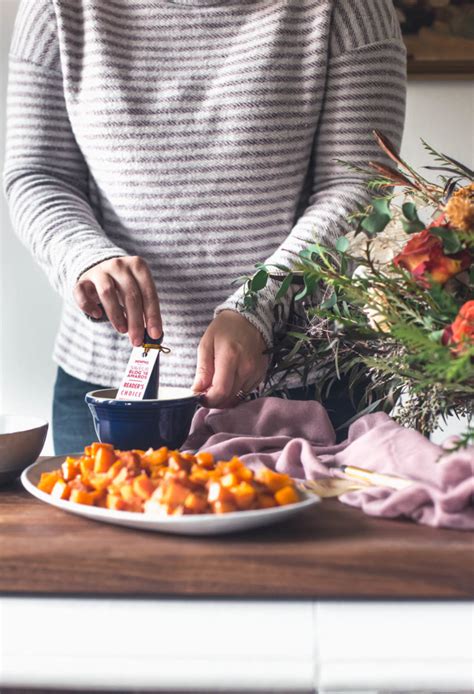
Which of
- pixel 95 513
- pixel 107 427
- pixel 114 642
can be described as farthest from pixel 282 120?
pixel 114 642

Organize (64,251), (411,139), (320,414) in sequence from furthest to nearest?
(411,139), (64,251), (320,414)

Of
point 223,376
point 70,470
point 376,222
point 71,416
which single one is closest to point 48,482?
point 70,470

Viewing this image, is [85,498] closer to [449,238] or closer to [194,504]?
[194,504]

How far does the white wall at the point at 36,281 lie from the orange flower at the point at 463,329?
Answer: 1.51m

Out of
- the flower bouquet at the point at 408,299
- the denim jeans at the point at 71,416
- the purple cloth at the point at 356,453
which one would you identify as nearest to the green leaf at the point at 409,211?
the flower bouquet at the point at 408,299

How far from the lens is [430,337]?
66cm

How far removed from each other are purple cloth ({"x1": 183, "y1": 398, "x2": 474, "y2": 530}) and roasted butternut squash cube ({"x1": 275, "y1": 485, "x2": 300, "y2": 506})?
0.08m

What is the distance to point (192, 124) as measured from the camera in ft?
4.00

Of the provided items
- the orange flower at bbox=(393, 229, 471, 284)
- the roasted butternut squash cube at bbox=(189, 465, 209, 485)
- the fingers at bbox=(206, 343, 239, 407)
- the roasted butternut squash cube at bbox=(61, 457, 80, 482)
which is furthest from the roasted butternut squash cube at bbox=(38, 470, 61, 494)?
the orange flower at bbox=(393, 229, 471, 284)

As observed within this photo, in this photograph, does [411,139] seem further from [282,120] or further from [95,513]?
[95,513]

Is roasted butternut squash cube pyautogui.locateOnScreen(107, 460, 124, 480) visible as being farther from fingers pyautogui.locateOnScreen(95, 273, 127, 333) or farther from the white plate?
fingers pyautogui.locateOnScreen(95, 273, 127, 333)

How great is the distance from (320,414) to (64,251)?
1.49 feet

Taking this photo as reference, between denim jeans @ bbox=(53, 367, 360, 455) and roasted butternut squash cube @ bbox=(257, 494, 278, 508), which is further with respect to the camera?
denim jeans @ bbox=(53, 367, 360, 455)

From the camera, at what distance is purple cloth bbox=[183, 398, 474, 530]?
628 millimetres
